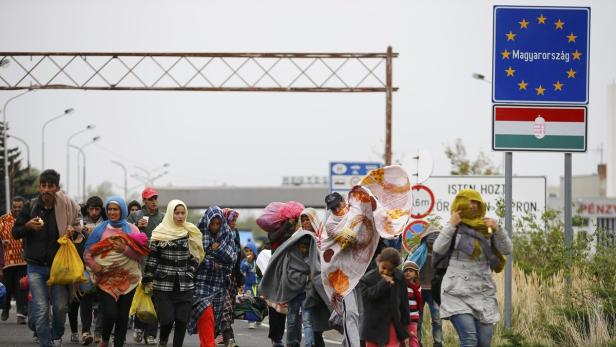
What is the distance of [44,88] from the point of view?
32.3 meters

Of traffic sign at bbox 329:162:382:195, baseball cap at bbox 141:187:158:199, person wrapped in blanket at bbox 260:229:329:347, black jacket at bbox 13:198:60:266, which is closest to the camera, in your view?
black jacket at bbox 13:198:60:266

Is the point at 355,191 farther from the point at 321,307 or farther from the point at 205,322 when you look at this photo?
the point at 205,322

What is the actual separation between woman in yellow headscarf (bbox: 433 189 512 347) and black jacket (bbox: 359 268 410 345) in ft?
2.26

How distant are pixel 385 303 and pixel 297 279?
7.75ft

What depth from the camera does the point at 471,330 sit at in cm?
1091

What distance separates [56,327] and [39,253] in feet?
3.86

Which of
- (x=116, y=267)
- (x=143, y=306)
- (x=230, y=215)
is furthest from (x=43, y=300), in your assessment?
(x=230, y=215)

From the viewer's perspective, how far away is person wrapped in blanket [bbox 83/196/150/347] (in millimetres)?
14016

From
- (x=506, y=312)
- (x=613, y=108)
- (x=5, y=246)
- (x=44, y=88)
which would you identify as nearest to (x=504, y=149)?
(x=506, y=312)

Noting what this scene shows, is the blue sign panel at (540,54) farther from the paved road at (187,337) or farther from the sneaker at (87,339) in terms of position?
the sneaker at (87,339)

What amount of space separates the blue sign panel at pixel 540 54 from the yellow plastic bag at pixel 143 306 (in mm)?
4391

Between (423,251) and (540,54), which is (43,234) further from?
(540,54)

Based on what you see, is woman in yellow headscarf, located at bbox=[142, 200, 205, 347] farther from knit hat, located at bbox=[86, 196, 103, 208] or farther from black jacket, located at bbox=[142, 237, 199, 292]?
knit hat, located at bbox=[86, 196, 103, 208]

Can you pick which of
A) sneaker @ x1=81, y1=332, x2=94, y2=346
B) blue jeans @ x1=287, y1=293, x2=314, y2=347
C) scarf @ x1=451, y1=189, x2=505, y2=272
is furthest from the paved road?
scarf @ x1=451, y1=189, x2=505, y2=272
